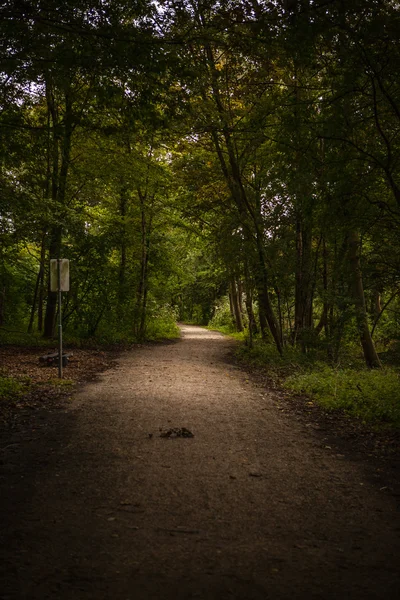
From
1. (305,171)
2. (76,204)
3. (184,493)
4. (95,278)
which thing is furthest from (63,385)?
(76,204)

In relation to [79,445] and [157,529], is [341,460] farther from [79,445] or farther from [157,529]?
[79,445]

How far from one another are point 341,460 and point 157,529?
2816 millimetres

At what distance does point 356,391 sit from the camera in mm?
8352

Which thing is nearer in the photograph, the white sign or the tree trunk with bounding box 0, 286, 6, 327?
the white sign

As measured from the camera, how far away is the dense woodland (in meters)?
4.96

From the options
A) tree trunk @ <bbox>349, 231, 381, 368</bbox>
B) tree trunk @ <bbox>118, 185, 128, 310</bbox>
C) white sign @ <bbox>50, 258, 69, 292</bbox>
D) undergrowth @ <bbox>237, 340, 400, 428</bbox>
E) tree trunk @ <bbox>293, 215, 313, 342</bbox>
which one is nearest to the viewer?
undergrowth @ <bbox>237, 340, 400, 428</bbox>

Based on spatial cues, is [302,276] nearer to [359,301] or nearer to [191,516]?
[359,301]

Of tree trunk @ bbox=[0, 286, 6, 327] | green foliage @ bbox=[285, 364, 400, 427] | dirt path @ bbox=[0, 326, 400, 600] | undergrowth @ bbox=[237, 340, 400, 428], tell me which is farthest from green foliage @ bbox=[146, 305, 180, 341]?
dirt path @ bbox=[0, 326, 400, 600]

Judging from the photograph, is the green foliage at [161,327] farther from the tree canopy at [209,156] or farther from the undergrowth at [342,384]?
the undergrowth at [342,384]

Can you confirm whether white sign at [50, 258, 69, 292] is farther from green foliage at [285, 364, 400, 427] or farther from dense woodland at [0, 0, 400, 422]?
green foliage at [285, 364, 400, 427]

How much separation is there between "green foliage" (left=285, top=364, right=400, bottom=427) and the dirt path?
5.30 feet

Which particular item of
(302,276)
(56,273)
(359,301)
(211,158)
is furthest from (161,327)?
(56,273)

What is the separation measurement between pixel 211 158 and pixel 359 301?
26.8ft

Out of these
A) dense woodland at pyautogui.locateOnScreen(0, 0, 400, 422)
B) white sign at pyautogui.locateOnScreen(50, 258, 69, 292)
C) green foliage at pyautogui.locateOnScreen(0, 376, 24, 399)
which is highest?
dense woodland at pyautogui.locateOnScreen(0, 0, 400, 422)
